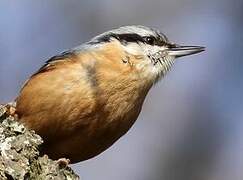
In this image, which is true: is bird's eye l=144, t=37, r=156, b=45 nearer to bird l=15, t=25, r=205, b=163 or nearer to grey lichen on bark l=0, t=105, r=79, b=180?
bird l=15, t=25, r=205, b=163

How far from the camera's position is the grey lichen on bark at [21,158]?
3.84 m

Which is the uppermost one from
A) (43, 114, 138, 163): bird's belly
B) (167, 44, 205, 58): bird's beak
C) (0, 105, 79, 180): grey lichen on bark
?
(167, 44, 205, 58): bird's beak

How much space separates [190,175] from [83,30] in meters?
2.17

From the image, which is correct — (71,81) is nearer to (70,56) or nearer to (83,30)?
(70,56)

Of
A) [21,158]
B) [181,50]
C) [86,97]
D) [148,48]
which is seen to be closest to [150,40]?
[148,48]

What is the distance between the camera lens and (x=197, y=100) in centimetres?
855

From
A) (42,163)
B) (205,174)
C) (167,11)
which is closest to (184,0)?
(167,11)

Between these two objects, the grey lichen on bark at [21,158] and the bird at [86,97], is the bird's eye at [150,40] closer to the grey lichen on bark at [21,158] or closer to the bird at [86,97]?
the bird at [86,97]

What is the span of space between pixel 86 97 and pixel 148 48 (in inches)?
31.9

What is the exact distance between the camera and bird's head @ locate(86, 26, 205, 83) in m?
5.17

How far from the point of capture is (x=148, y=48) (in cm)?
535

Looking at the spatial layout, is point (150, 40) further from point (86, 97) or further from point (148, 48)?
point (86, 97)

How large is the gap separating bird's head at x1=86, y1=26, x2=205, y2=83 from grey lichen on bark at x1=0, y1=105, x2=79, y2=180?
1.22 meters

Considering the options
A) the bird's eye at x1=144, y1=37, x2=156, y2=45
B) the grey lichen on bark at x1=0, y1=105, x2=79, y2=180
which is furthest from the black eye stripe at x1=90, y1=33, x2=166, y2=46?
the grey lichen on bark at x1=0, y1=105, x2=79, y2=180
